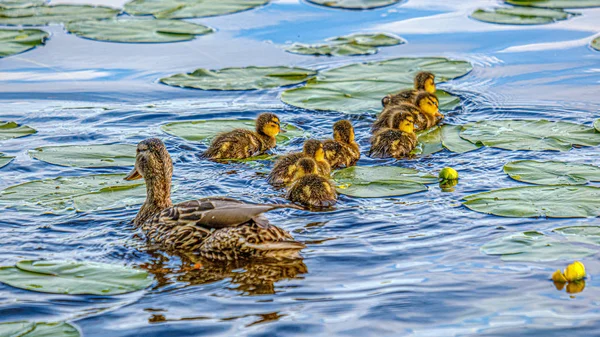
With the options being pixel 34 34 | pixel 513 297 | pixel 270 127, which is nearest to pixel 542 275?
pixel 513 297

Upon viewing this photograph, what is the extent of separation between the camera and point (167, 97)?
9984mm

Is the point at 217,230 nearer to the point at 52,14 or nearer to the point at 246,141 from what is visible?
the point at 246,141

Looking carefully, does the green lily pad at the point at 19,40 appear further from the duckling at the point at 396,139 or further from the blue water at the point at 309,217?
the duckling at the point at 396,139

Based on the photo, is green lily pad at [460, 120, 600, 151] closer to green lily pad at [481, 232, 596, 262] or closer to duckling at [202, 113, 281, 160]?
duckling at [202, 113, 281, 160]

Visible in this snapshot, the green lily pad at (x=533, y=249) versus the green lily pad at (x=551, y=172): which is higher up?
the green lily pad at (x=551, y=172)

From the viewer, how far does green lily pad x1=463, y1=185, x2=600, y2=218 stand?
631cm

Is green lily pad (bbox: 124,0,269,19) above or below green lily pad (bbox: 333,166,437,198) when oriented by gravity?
above

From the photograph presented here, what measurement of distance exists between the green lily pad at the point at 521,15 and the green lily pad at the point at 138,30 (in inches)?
142

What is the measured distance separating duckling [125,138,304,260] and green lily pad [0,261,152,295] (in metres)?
0.56

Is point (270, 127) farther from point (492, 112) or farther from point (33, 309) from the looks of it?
point (33, 309)

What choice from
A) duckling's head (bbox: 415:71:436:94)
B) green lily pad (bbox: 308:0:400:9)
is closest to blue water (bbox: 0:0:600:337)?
duckling's head (bbox: 415:71:436:94)

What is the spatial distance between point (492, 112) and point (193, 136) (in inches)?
116

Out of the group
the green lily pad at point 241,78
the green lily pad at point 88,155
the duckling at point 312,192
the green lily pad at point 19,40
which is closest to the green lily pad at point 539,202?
the duckling at point 312,192

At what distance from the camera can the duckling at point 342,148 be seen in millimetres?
7973
